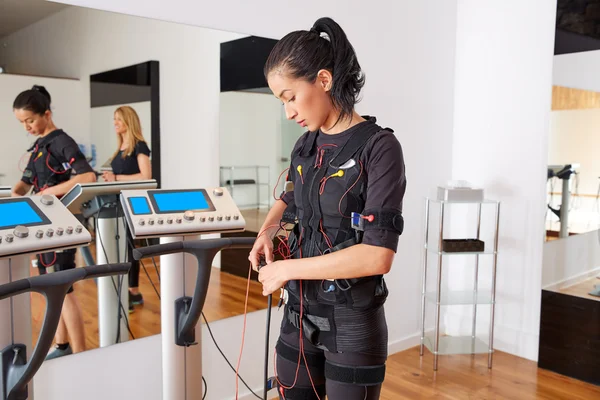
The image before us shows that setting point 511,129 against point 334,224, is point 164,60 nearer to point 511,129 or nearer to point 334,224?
point 334,224

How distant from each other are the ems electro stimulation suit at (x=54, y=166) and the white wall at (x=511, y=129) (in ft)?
8.31

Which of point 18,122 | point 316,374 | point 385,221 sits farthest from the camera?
point 18,122

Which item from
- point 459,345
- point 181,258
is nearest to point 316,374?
point 181,258

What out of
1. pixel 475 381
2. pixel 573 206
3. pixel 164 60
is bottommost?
pixel 475 381

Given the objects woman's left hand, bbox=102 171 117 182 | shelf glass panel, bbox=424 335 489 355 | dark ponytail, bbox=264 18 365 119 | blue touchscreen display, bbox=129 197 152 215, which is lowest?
shelf glass panel, bbox=424 335 489 355

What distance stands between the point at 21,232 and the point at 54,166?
85 centimetres

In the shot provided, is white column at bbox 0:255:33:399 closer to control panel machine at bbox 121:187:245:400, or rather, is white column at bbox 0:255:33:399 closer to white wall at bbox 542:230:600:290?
control panel machine at bbox 121:187:245:400

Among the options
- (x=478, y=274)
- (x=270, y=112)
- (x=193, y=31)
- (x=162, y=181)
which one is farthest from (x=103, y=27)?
(x=478, y=274)

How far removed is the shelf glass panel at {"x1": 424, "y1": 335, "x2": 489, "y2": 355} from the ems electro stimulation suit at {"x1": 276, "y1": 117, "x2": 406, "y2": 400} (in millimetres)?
2306

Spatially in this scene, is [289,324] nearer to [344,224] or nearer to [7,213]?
[344,224]

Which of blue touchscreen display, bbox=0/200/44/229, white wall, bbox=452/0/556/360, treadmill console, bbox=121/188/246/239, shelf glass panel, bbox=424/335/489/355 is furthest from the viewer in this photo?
shelf glass panel, bbox=424/335/489/355

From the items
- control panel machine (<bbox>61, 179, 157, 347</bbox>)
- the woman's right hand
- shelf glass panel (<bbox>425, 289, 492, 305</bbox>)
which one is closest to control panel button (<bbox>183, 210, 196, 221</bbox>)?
the woman's right hand

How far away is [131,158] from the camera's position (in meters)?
2.46

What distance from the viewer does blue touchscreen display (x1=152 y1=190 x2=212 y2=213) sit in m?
1.85
